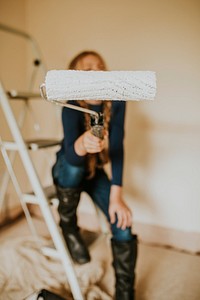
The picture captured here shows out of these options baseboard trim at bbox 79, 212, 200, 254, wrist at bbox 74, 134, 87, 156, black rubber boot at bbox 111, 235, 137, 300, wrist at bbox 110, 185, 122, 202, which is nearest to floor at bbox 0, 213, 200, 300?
baseboard trim at bbox 79, 212, 200, 254

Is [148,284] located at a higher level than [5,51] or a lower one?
lower

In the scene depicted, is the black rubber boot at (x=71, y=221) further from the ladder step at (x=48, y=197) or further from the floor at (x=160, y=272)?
the floor at (x=160, y=272)

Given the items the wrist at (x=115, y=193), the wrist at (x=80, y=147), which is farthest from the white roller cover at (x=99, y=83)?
the wrist at (x=115, y=193)

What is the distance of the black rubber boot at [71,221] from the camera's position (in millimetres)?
1073

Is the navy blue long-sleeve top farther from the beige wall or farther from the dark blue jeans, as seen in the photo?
the beige wall

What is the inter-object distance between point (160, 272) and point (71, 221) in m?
0.49

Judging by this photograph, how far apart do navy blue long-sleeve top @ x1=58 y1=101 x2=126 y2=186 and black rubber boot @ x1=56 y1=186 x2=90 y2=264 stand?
0.15 meters

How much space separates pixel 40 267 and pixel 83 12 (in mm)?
1340

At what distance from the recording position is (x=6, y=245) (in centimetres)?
122

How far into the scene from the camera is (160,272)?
1246 mm

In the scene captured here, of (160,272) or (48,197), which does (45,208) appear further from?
(160,272)

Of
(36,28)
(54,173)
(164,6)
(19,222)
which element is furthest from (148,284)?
(36,28)

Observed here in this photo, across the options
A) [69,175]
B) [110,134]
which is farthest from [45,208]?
[110,134]

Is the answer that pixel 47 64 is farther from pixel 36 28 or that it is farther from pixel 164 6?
pixel 164 6
